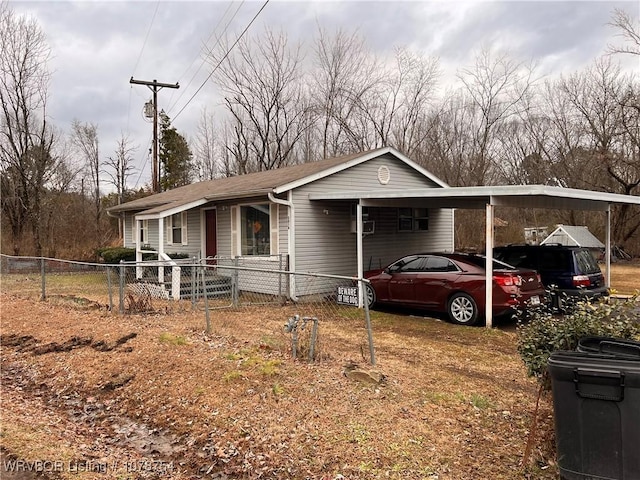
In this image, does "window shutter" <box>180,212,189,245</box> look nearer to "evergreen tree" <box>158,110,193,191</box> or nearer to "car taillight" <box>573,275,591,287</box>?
"car taillight" <box>573,275,591,287</box>

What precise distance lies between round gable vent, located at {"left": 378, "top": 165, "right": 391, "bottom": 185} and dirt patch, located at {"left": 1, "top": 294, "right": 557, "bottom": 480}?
7000 millimetres

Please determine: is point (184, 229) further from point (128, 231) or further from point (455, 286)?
point (455, 286)

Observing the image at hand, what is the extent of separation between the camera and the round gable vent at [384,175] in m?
14.0

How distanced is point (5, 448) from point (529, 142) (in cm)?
3209

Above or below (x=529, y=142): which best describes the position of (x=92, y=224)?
below

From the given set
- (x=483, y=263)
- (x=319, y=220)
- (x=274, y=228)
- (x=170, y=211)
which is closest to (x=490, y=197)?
(x=483, y=263)

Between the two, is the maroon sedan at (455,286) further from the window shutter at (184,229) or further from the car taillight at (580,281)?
the window shutter at (184,229)

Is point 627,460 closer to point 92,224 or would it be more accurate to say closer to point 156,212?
point 156,212

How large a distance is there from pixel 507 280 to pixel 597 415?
5.97 m

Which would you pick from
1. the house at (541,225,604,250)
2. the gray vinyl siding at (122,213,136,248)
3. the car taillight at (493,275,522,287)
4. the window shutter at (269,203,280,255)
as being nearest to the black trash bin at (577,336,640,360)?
the car taillight at (493,275,522,287)

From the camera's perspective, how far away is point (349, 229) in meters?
13.3

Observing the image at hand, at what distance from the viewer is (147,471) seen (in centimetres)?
363

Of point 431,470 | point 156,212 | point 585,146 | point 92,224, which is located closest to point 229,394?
point 431,470

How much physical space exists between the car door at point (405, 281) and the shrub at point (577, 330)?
19.6 ft
